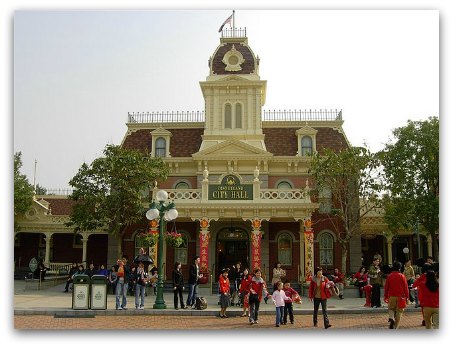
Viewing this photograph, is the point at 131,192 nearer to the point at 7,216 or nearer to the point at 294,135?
the point at 294,135

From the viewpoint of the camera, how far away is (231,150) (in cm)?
2859

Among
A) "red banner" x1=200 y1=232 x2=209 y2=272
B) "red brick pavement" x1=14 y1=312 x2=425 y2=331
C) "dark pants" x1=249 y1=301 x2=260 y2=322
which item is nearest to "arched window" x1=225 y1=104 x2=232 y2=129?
"red banner" x1=200 y1=232 x2=209 y2=272

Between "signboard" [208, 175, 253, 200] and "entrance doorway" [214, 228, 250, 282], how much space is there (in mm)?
3904

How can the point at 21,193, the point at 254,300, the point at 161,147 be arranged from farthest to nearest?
the point at 161,147 → the point at 21,193 → the point at 254,300

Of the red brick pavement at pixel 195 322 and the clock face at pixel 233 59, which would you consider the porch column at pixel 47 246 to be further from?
the red brick pavement at pixel 195 322

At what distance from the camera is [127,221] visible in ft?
84.3

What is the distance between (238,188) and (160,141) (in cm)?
767

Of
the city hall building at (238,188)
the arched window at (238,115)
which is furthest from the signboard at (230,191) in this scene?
the arched window at (238,115)

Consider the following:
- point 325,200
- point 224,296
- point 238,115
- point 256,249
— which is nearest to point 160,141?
point 238,115

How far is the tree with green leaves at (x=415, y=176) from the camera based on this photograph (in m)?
23.7

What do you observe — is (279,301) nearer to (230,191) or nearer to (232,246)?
(230,191)

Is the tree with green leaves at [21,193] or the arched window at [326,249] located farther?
the tree with green leaves at [21,193]

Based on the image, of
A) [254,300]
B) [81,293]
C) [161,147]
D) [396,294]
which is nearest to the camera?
[396,294]

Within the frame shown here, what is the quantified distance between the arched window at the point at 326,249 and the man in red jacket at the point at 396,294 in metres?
15.1
